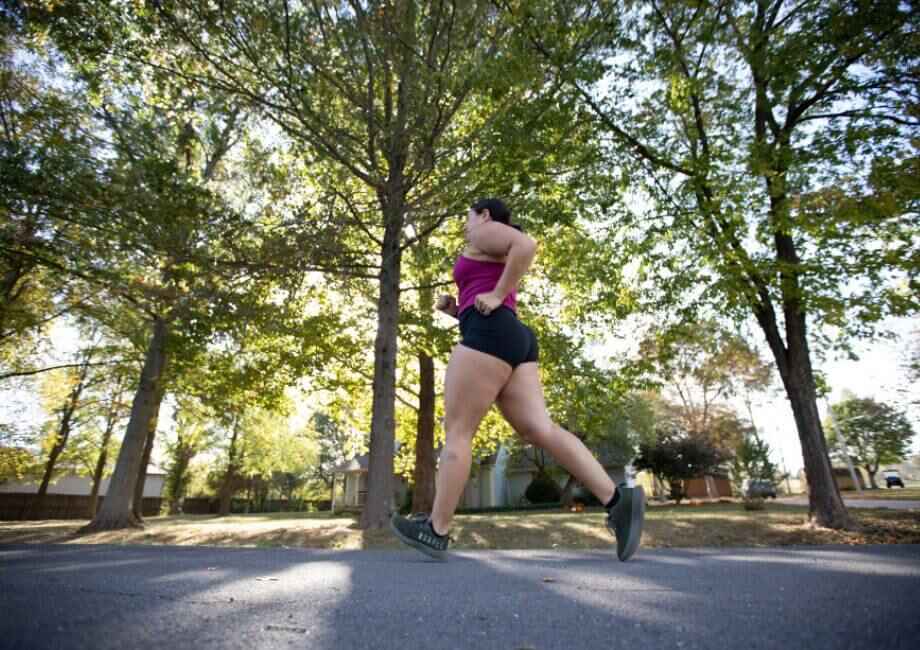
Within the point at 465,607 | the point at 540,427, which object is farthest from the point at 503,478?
the point at 465,607

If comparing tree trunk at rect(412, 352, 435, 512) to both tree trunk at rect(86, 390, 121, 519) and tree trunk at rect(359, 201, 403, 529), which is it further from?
tree trunk at rect(86, 390, 121, 519)

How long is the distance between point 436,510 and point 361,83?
852 cm

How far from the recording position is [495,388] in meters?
2.77

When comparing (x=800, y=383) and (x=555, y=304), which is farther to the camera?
(x=555, y=304)

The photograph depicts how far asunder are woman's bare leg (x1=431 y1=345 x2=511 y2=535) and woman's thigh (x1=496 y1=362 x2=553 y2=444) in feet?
0.28

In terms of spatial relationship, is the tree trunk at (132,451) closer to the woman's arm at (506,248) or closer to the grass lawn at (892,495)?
the woman's arm at (506,248)

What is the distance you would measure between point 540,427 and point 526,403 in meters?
0.15

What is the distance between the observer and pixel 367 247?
38.8 feet

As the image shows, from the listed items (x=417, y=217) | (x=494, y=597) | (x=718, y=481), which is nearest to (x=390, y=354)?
(x=417, y=217)

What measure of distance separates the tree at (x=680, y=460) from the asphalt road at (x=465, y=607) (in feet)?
77.3

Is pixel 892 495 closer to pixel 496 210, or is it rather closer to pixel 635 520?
pixel 635 520

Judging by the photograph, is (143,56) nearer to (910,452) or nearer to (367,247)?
(367,247)

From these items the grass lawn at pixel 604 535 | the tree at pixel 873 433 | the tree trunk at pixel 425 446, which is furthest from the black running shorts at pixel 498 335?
the tree at pixel 873 433

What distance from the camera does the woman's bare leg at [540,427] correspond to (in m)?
2.84
